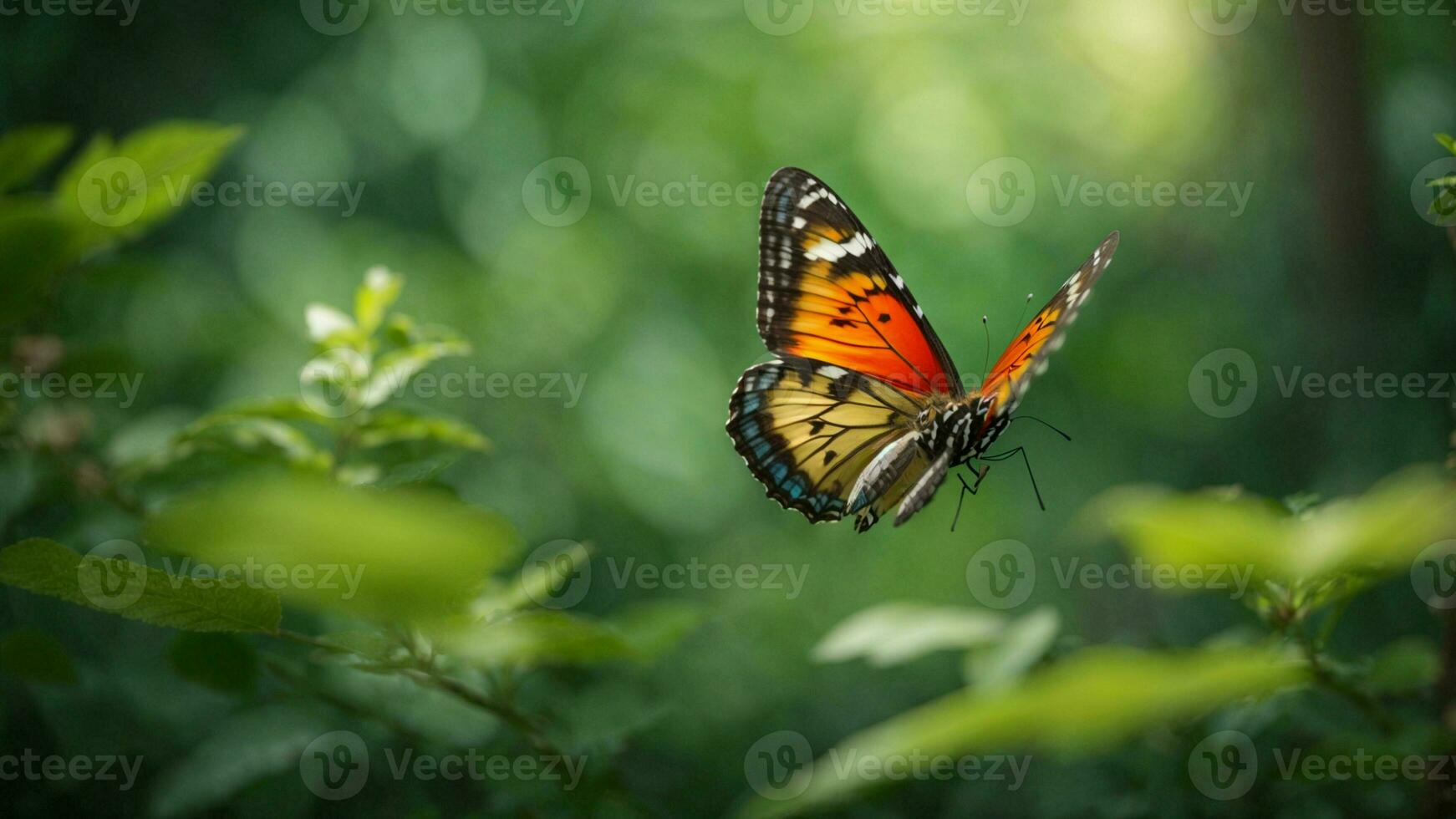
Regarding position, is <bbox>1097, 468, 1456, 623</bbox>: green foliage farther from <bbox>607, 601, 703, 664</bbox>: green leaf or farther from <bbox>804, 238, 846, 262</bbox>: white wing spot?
<bbox>804, 238, 846, 262</bbox>: white wing spot

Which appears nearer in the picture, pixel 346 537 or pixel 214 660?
pixel 346 537

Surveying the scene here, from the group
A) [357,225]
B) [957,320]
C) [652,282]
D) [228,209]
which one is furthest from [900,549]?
[228,209]

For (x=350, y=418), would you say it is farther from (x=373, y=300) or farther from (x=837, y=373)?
(x=837, y=373)

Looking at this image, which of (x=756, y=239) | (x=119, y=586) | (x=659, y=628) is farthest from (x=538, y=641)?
(x=756, y=239)

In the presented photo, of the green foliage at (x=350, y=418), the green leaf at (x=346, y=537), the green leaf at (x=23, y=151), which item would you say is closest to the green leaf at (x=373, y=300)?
the green foliage at (x=350, y=418)

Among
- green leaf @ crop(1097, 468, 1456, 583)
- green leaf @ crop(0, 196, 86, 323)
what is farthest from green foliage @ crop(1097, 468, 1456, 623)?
green leaf @ crop(0, 196, 86, 323)
